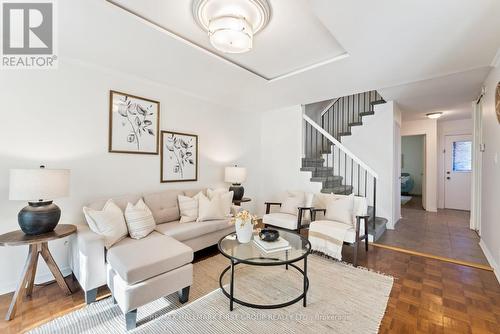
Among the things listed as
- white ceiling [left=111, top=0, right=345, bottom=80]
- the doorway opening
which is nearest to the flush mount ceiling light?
white ceiling [left=111, top=0, right=345, bottom=80]

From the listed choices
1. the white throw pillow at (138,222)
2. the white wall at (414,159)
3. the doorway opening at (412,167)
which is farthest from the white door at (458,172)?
the white throw pillow at (138,222)

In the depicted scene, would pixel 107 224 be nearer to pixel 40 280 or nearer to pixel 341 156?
pixel 40 280

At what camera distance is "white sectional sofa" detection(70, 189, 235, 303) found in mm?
1990

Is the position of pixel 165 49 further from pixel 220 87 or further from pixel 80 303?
pixel 80 303

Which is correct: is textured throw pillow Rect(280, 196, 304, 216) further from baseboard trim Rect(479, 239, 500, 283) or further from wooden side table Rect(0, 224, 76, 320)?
wooden side table Rect(0, 224, 76, 320)

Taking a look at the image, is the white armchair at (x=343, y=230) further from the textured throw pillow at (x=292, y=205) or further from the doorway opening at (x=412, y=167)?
the doorway opening at (x=412, y=167)

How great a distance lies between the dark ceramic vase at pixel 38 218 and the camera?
1.98m

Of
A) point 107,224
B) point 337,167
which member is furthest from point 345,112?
point 107,224

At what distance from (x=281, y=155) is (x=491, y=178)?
332 centimetres

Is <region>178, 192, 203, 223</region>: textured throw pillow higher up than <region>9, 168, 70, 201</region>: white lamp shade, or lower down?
lower down

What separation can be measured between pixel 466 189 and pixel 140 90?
8.36m

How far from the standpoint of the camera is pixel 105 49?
2.44 m

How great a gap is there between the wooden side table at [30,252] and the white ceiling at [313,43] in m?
1.95

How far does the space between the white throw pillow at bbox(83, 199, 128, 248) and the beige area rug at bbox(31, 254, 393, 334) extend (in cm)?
57
